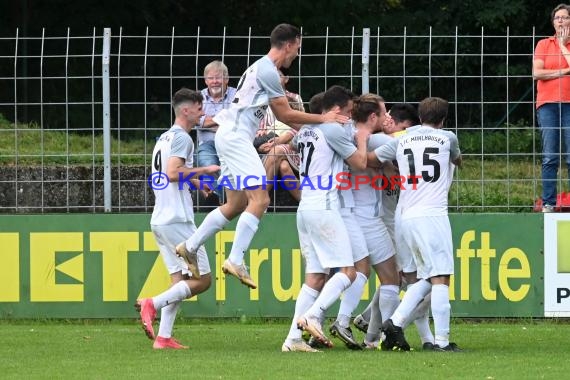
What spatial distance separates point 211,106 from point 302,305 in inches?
126

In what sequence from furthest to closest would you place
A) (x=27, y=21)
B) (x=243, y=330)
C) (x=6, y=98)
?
(x=27, y=21), (x=6, y=98), (x=243, y=330)

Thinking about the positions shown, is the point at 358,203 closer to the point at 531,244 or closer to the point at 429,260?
the point at 429,260

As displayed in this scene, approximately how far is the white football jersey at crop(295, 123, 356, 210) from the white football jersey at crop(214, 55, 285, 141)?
40cm

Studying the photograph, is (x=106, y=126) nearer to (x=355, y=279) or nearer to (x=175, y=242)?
(x=175, y=242)

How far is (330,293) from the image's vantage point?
10367 millimetres

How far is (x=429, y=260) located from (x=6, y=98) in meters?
10.3

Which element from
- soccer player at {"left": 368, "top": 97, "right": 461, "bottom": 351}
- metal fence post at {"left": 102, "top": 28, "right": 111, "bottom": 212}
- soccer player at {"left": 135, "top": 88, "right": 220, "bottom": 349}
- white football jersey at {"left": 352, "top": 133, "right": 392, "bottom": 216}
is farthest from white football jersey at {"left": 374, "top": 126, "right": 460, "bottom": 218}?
metal fence post at {"left": 102, "top": 28, "right": 111, "bottom": 212}

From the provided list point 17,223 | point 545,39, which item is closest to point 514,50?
point 545,39

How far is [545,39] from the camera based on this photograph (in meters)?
13.3

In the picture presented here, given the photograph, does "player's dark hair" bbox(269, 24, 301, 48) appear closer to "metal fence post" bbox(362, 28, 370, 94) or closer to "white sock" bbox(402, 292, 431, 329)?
"white sock" bbox(402, 292, 431, 329)

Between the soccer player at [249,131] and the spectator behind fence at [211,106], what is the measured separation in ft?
7.65

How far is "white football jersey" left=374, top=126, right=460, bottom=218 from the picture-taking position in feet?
33.9

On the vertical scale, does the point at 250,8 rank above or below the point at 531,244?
above

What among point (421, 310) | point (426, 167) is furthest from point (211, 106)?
point (421, 310)
